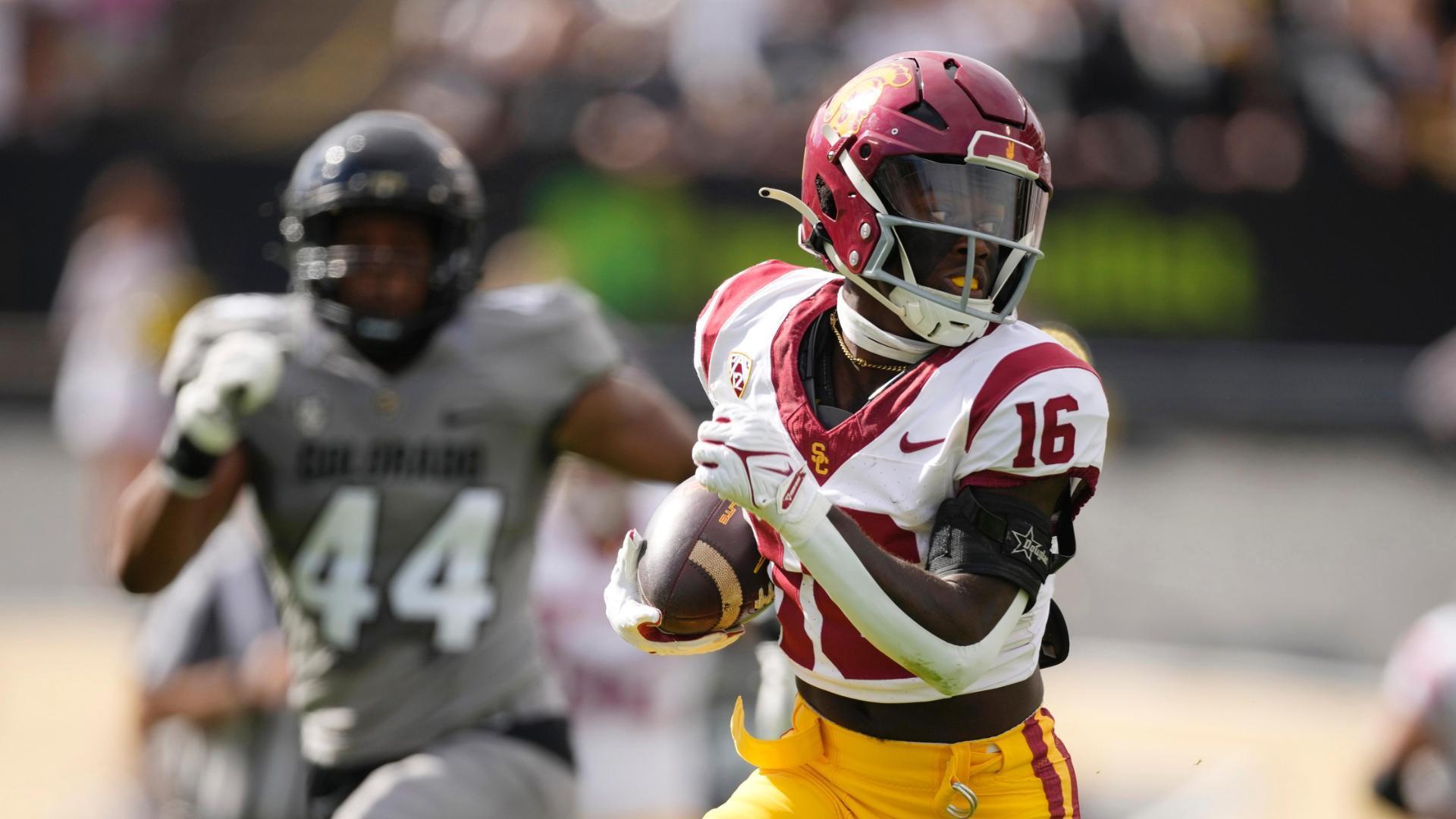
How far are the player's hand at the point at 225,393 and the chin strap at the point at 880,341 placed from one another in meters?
1.33

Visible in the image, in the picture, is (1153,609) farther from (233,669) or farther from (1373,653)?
(233,669)

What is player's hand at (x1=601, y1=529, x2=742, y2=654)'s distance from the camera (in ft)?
9.73

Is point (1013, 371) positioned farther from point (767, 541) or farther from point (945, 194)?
point (767, 541)

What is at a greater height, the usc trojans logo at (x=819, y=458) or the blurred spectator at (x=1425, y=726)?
the usc trojans logo at (x=819, y=458)

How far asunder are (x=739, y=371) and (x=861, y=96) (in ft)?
1.59

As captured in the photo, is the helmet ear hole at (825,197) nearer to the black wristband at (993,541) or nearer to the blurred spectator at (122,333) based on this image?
the black wristband at (993,541)

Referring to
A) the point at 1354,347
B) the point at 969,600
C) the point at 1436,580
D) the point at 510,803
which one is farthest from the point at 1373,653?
the point at 969,600

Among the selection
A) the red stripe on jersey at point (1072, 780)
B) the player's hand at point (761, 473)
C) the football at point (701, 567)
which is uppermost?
the player's hand at point (761, 473)

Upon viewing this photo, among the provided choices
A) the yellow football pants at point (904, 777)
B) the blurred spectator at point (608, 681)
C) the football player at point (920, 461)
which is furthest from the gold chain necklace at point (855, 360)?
the blurred spectator at point (608, 681)

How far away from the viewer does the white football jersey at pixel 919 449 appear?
9.27ft

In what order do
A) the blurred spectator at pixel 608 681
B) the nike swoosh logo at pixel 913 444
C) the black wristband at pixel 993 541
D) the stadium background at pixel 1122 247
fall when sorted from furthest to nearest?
1. the stadium background at pixel 1122 247
2. the blurred spectator at pixel 608 681
3. the nike swoosh logo at pixel 913 444
4. the black wristband at pixel 993 541

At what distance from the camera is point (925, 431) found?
2.88 meters

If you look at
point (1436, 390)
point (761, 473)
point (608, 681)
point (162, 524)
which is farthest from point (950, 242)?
point (1436, 390)

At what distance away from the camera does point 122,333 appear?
1047 centimetres
